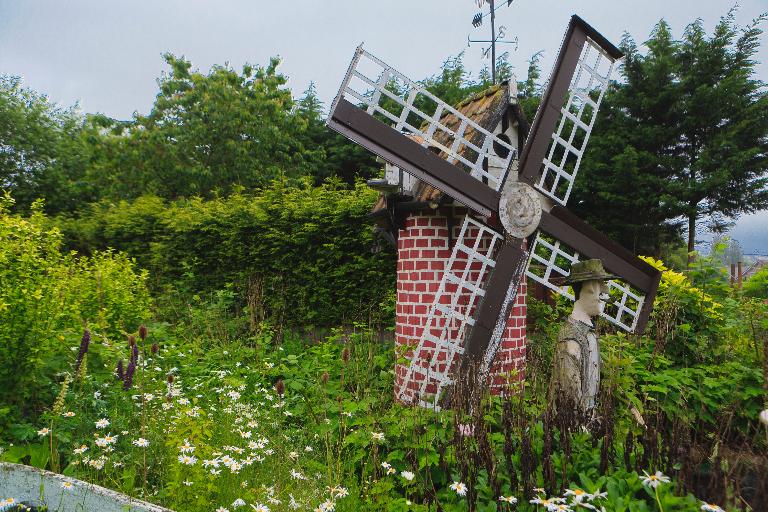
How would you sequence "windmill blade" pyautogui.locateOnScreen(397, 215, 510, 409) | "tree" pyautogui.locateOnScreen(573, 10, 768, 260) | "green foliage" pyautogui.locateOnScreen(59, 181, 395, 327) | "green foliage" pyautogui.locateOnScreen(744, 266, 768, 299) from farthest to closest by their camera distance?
"tree" pyautogui.locateOnScreen(573, 10, 768, 260), "green foliage" pyautogui.locateOnScreen(59, 181, 395, 327), "green foliage" pyautogui.locateOnScreen(744, 266, 768, 299), "windmill blade" pyautogui.locateOnScreen(397, 215, 510, 409)

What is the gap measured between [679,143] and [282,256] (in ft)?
45.7

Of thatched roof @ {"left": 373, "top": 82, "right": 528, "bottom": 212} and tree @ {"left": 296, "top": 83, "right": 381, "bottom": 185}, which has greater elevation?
tree @ {"left": 296, "top": 83, "right": 381, "bottom": 185}

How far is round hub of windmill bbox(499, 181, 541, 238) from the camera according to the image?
4387 mm

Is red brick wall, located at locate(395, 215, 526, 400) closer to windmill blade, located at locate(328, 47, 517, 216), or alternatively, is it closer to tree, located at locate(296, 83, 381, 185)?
windmill blade, located at locate(328, 47, 517, 216)

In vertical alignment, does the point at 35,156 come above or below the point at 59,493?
above

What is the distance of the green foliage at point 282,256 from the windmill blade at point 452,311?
2.61 m

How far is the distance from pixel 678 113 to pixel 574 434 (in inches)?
638

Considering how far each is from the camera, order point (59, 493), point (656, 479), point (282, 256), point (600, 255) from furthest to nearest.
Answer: point (282, 256)
point (600, 255)
point (59, 493)
point (656, 479)

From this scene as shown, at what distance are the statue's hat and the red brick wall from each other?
91cm

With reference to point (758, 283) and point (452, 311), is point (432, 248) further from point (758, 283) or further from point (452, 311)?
point (758, 283)

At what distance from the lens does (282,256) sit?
8359mm

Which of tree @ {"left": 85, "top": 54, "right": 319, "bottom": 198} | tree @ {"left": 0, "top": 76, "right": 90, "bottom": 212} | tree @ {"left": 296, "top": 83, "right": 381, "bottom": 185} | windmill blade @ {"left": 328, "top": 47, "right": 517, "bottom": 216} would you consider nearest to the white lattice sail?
windmill blade @ {"left": 328, "top": 47, "right": 517, "bottom": 216}

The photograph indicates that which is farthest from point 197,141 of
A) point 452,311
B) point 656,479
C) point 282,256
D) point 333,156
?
point 656,479

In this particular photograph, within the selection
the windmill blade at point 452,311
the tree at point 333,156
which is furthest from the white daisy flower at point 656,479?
the tree at point 333,156
